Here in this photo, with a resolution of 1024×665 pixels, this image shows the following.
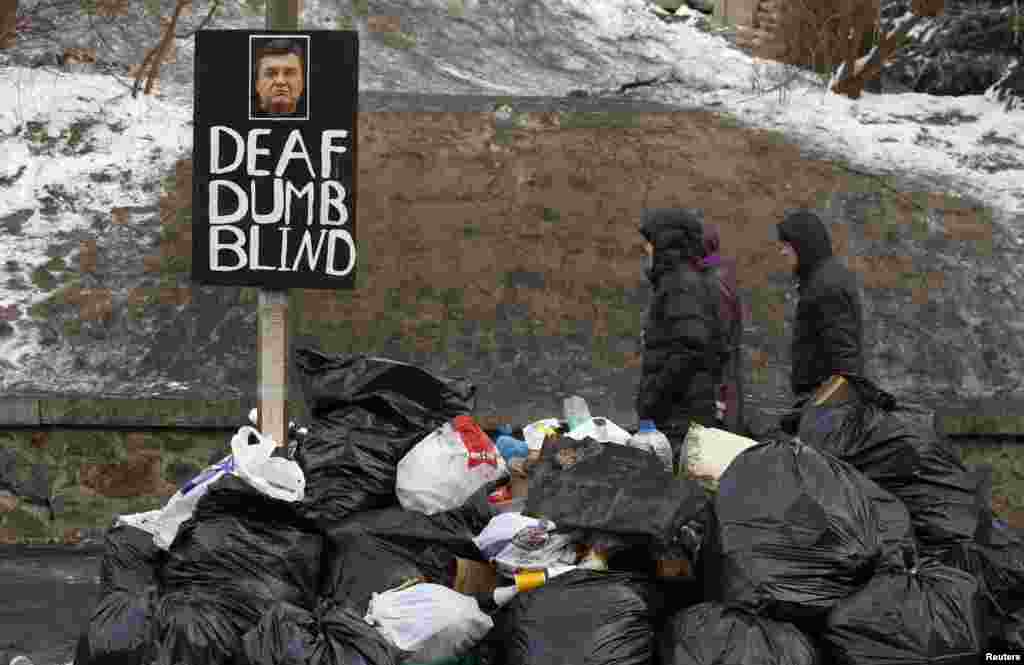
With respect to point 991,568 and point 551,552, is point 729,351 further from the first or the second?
point 551,552

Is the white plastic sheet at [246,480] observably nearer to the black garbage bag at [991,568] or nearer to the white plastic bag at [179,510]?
the white plastic bag at [179,510]

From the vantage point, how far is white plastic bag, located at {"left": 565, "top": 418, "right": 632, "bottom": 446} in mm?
5270

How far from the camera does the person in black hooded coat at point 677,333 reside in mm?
5930

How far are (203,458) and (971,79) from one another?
7.77m

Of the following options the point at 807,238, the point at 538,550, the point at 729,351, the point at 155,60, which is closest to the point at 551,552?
the point at 538,550

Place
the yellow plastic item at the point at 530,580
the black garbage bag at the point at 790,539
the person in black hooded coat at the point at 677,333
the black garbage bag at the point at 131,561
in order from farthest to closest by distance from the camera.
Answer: the person in black hooded coat at the point at 677,333 → the black garbage bag at the point at 131,561 → the yellow plastic item at the point at 530,580 → the black garbage bag at the point at 790,539

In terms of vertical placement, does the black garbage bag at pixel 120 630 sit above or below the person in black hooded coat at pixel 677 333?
below

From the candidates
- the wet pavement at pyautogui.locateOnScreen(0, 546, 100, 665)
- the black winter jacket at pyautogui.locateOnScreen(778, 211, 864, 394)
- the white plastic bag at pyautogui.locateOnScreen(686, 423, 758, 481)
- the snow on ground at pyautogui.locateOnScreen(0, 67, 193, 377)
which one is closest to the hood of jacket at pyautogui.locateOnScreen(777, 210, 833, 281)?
the black winter jacket at pyautogui.locateOnScreen(778, 211, 864, 394)

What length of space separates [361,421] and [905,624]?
205cm

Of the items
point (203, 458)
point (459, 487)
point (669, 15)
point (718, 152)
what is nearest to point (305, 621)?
point (459, 487)

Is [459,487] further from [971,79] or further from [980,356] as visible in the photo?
[971,79]

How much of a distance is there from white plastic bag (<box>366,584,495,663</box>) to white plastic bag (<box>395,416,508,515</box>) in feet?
1.68

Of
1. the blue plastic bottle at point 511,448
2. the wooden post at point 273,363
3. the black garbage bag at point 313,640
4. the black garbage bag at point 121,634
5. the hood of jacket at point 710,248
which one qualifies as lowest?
the black garbage bag at point 121,634

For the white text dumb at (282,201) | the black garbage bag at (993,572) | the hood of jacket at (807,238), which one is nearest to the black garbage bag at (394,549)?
the white text dumb at (282,201)
